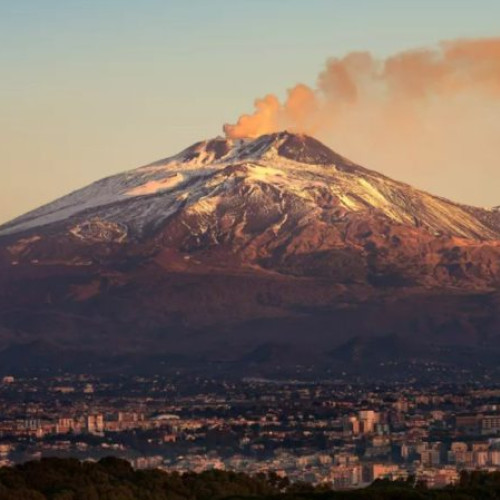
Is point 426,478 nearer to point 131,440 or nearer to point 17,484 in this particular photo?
point 17,484

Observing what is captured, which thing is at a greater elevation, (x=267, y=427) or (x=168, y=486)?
(x=267, y=427)

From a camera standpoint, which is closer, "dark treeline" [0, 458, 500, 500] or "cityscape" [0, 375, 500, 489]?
"dark treeline" [0, 458, 500, 500]

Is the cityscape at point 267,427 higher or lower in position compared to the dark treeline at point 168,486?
higher

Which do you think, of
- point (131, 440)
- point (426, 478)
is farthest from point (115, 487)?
point (131, 440)

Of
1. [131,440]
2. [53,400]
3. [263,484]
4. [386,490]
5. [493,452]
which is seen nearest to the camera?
[386,490]

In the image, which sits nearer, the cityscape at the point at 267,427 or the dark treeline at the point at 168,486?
the dark treeline at the point at 168,486

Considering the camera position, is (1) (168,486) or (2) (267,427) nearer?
(1) (168,486)

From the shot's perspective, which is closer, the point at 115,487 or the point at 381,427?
the point at 115,487

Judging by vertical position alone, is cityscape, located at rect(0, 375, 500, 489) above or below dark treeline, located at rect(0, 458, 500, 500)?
above
